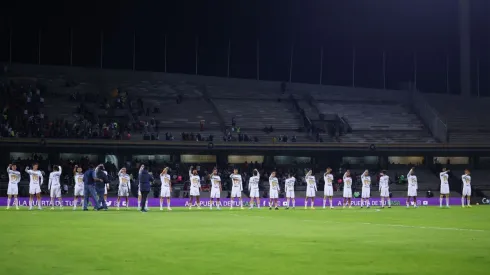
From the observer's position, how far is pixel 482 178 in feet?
231

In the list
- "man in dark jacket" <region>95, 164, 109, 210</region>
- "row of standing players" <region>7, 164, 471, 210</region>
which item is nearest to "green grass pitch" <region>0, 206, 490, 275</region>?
"man in dark jacket" <region>95, 164, 109, 210</region>

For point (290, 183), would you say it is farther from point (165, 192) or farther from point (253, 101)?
point (253, 101)

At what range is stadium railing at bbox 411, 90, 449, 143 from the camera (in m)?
72.2

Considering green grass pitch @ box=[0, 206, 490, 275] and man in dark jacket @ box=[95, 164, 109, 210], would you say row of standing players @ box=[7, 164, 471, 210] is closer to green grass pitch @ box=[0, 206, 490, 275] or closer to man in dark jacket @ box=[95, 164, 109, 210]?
man in dark jacket @ box=[95, 164, 109, 210]

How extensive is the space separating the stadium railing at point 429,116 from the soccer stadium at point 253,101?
20 centimetres

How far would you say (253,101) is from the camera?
75062 mm

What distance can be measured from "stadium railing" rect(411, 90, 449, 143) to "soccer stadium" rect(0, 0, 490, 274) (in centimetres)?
20

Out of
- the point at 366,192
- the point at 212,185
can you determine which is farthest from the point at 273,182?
the point at 366,192

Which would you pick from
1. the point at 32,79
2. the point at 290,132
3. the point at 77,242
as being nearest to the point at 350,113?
the point at 290,132

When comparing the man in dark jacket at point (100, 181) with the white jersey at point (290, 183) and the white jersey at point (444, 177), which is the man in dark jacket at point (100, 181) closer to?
the white jersey at point (290, 183)

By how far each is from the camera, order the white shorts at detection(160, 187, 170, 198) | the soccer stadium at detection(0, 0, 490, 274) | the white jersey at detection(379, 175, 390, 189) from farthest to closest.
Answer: the soccer stadium at detection(0, 0, 490, 274)
the white jersey at detection(379, 175, 390, 189)
the white shorts at detection(160, 187, 170, 198)

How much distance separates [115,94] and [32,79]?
7990mm

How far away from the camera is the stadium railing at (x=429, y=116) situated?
72.2 m

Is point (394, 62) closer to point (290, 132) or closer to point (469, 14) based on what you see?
point (469, 14)
